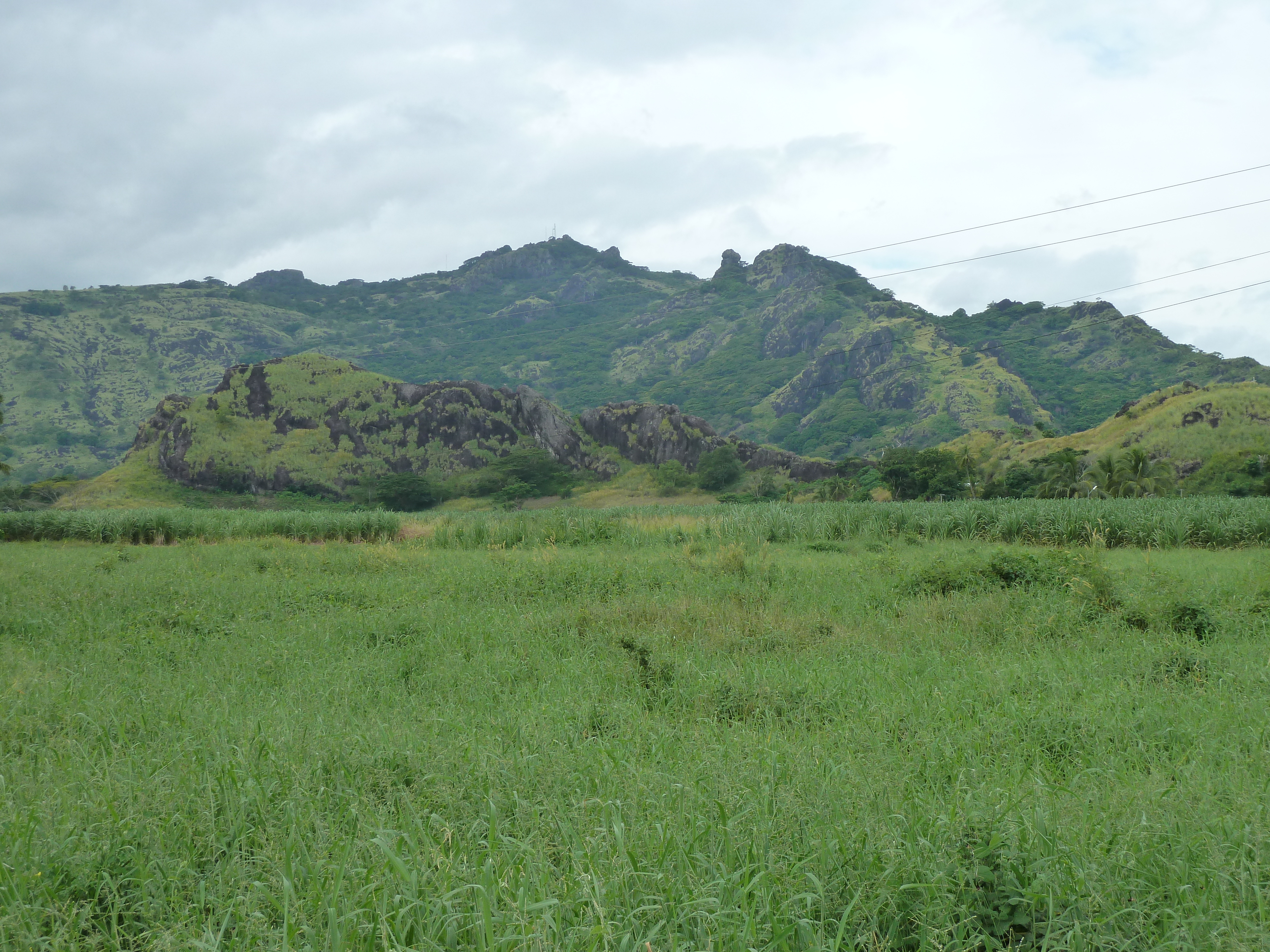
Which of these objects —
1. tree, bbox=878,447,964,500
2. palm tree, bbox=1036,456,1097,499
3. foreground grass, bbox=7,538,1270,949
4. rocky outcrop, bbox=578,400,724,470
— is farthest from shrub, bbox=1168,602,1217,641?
rocky outcrop, bbox=578,400,724,470

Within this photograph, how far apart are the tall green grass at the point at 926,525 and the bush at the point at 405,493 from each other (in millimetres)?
31164

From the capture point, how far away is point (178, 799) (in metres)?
3.63

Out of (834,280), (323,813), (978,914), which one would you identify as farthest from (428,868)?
(834,280)

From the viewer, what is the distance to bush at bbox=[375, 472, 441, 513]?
52.2 meters

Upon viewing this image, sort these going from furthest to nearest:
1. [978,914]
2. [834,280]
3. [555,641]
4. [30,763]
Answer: [834,280], [555,641], [30,763], [978,914]

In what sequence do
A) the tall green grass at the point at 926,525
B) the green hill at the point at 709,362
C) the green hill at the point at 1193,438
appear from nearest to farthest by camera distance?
the tall green grass at the point at 926,525, the green hill at the point at 1193,438, the green hill at the point at 709,362

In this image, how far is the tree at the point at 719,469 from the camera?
55.6m

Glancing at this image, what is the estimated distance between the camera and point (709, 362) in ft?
567

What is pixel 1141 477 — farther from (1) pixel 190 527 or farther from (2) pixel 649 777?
(1) pixel 190 527

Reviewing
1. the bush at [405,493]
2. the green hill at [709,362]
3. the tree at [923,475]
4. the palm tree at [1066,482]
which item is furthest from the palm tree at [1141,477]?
the green hill at [709,362]

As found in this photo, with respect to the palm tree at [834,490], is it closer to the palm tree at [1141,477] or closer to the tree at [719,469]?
the tree at [719,469]

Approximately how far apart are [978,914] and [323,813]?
10.4 ft

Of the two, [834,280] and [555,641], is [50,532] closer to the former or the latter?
[555,641]

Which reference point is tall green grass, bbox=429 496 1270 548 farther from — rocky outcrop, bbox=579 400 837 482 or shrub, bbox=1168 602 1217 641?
rocky outcrop, bbox=579 400 837 482
